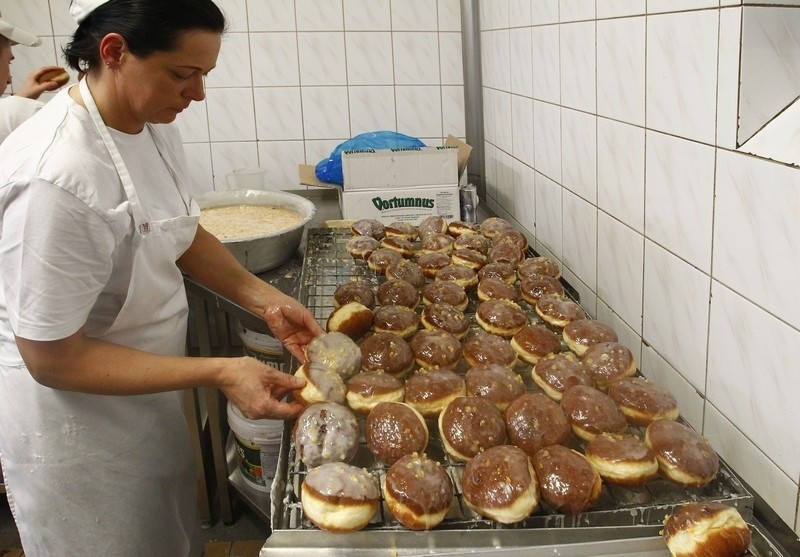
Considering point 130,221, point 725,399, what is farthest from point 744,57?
point 130,221

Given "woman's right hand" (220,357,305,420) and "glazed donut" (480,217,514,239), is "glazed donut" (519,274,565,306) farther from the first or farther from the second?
"woman's right hand" (220,357,305,420)

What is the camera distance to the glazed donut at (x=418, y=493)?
100cm

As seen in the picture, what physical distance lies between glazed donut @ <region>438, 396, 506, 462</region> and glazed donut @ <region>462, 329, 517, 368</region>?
21 centimetres

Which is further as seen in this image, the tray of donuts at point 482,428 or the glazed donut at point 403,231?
the glazed donut at point 403,231

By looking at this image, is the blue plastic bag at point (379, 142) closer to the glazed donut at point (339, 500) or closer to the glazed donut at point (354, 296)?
the glazed donut at point (354, 296)

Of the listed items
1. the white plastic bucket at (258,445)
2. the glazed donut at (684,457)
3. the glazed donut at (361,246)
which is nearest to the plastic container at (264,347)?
the white plastic bucket at (258,445)

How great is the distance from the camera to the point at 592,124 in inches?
70.4

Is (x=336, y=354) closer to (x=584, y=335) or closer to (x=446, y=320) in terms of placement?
(x=446, y=320)

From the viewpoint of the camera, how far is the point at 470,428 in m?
1.17

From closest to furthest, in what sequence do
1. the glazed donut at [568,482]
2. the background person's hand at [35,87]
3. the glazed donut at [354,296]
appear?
the glazed donut at [568,482] < the glazed donut at [354,296] < the background person's hand at [35,87]

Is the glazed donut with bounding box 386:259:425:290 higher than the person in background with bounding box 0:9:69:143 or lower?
lower

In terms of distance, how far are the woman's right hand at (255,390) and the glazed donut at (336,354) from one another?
12cm

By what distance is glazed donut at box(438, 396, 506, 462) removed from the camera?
3.80 ft

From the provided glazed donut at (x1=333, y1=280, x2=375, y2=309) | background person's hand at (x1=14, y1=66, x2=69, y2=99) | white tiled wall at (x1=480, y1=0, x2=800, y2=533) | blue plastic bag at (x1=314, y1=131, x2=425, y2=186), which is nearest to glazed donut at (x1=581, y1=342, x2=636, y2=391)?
white tiled wall at (x1=480, y1=0, x2=800, y2=533)
